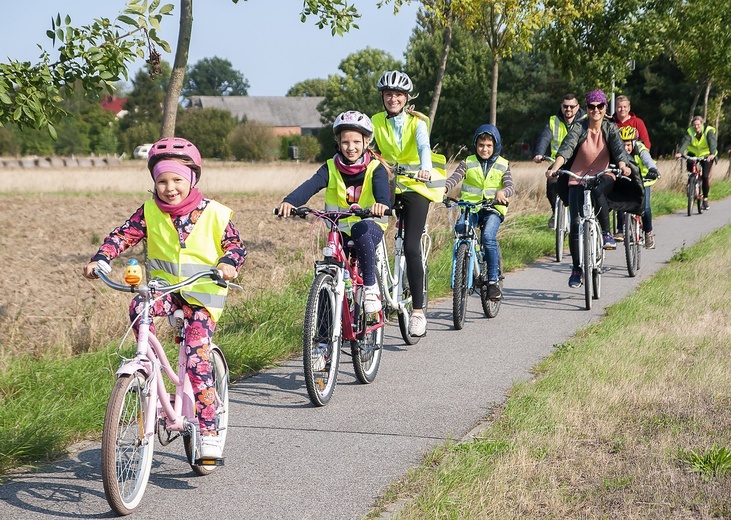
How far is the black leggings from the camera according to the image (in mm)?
7594

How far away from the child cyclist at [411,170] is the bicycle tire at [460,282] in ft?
2.57

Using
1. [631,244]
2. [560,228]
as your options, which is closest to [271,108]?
[560,228]

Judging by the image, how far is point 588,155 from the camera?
9828 mm

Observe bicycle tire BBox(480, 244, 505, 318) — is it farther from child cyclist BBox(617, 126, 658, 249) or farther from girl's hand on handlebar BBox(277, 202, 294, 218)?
child cyclist BBox(617, 126, 658, 249)

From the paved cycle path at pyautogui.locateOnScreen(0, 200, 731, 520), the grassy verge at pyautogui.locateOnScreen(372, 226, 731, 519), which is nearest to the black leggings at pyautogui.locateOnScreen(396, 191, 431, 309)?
the paved cycle path at pyautogui.locateOnScreen(0, 200, 731, 520)

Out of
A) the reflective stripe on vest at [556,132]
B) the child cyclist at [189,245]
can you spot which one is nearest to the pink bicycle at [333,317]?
the child cyclist at [189,245]

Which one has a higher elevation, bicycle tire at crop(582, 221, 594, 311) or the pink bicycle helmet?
the pink bicycle helmet

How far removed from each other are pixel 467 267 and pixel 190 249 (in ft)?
14.6

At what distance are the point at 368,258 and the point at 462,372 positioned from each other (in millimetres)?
1176

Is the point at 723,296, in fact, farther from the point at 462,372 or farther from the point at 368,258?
the point at 368,258

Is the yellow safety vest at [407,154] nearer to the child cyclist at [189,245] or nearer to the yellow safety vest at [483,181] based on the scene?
the yellow safety vest at [483,181]

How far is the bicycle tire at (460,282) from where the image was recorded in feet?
27.7

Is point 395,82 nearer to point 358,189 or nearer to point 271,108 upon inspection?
point 358,189

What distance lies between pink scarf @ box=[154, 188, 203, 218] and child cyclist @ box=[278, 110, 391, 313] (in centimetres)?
168
